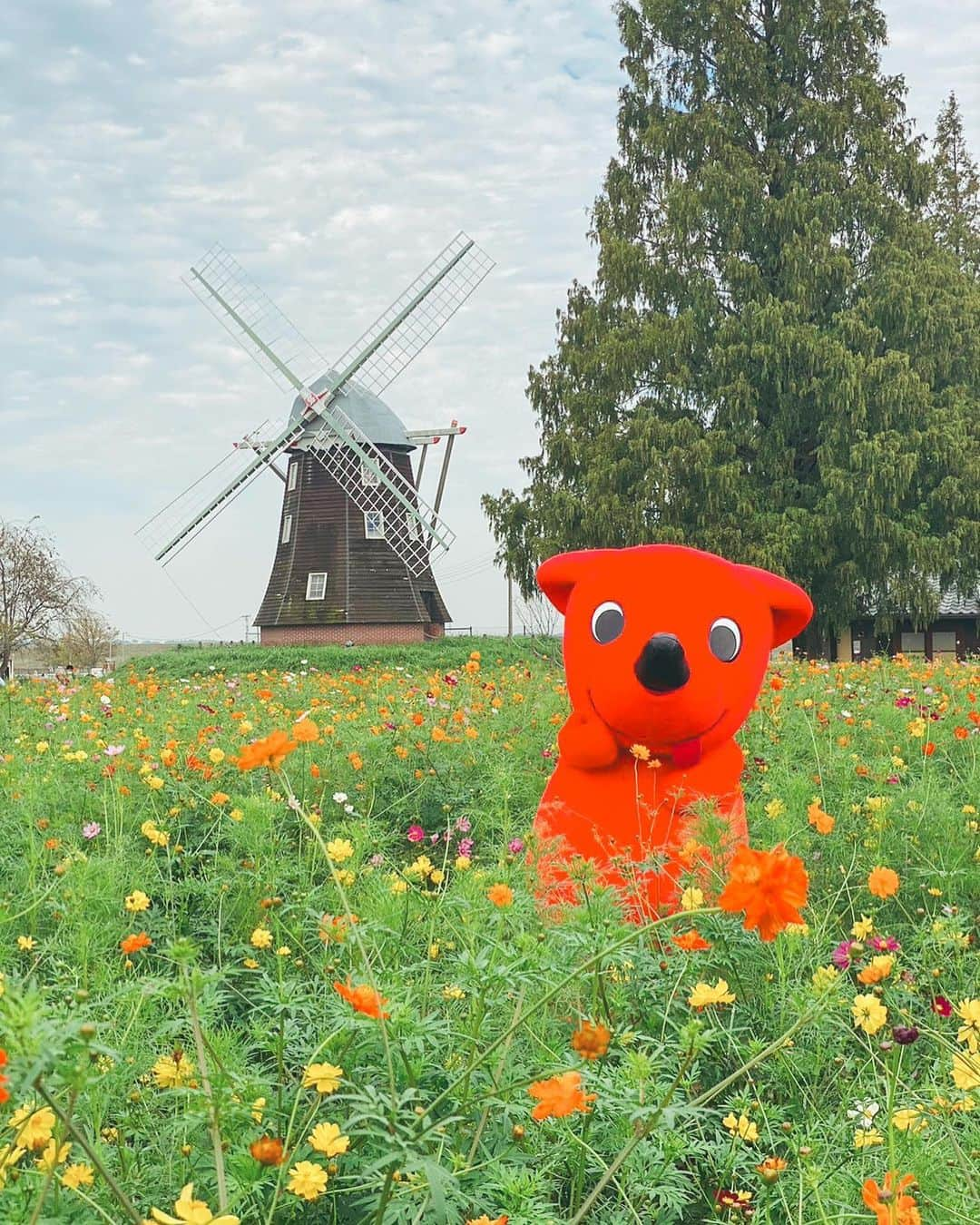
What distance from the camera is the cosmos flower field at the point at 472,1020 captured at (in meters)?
1.53

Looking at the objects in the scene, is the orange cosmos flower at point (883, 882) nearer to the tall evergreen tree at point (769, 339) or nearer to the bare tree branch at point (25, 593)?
the tall evergreen tree at point (769, 339)

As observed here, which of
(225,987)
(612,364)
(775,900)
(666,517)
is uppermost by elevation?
(612,364)

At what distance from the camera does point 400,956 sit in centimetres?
258

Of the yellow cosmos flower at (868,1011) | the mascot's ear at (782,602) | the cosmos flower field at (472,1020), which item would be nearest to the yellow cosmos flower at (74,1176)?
the cosmos flower field at (472,1020)

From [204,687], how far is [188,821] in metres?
4.39

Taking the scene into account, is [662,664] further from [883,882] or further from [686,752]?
[883,882]

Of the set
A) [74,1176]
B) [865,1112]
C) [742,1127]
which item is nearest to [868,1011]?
[742,1127]

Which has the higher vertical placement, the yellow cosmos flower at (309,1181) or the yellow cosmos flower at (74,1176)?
the yellow cosmos flower at (309,1181)

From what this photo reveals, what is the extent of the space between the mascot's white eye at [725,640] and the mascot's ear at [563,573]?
518 millimetres

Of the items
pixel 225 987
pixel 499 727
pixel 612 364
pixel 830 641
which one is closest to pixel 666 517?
pixel 612 364

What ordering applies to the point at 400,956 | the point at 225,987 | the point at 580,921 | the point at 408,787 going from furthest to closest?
1. the point at 408,787
2. the point at 225,987
3. the point at 400,956
4. the point at 580,921

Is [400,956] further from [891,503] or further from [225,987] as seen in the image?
[891,503]

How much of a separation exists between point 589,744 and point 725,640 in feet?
1.94

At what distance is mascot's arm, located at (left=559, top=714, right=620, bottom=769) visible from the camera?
159 inches
